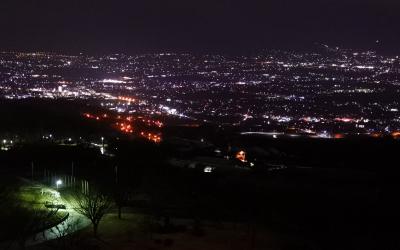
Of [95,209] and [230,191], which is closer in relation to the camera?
[95,209]

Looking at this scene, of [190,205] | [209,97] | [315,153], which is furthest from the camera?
[209,97]

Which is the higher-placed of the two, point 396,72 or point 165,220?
point 396,72

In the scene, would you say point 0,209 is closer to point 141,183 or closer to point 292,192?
point 141,183

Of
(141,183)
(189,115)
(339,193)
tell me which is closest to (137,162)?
(141,183)

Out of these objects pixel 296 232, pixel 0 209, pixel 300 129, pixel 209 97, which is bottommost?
pixel 296 232

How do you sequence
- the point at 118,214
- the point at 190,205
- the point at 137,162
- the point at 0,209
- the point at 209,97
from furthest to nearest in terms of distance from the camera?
the point at 209,97, the point at 137,162, the point at 190,205, the point at 118,214, the point at 0,209

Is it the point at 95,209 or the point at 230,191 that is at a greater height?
the point at 230,191

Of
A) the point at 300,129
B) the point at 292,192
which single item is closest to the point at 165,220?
the point at 292,192

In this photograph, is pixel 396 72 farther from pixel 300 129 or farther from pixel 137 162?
pixel 137 162

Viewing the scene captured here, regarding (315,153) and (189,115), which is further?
(189,115)
